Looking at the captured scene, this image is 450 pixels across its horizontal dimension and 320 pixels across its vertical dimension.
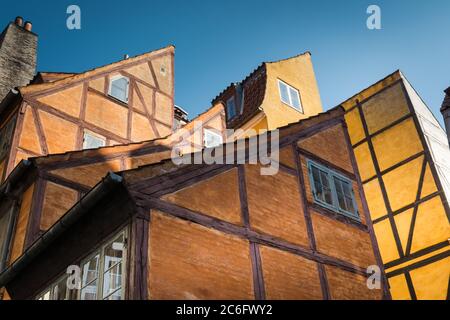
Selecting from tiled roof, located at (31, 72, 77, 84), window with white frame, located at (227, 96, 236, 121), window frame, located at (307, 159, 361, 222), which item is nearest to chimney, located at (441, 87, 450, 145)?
window frame, located at (307, 159, 361, 222)

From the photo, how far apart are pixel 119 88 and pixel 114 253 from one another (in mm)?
10781

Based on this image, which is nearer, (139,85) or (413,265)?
(413,265)

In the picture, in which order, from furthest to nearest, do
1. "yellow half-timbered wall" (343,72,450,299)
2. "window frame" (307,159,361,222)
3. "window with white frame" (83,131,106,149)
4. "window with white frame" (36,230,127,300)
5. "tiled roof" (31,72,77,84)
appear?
1. "tiled roof" (31,72,77,84)
2. "window with white frame" (83,131,106,149)
3. "yellow half-timbered wall" (343,72,450,299)
4. "window frame" (307,159,361,222)
5. "window with white frame" (36,230,127,300)

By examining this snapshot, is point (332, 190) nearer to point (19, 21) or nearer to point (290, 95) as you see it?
point (290, 95)

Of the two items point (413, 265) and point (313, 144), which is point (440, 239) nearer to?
point (413, 265)

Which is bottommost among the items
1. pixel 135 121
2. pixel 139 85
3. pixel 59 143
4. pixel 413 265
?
pixel 413 265

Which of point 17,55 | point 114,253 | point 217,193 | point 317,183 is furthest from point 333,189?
point 17,55

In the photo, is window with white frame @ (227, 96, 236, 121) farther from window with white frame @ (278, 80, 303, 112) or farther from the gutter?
the gutter

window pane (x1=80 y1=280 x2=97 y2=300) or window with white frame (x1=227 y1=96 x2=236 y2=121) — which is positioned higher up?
window with white frame (x1=227 y1=96 x2=236 y2=121)

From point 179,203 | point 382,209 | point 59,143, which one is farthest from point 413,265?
point 59,143

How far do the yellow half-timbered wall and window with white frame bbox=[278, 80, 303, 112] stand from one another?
214cm

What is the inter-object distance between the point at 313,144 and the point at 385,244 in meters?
5.41

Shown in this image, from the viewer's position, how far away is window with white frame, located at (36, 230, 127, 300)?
7.26 meters

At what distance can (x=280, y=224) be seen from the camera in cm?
967
